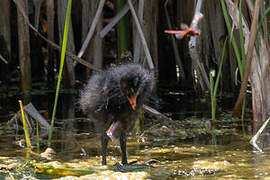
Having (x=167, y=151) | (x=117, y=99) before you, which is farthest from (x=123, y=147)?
(x=167, y=151)

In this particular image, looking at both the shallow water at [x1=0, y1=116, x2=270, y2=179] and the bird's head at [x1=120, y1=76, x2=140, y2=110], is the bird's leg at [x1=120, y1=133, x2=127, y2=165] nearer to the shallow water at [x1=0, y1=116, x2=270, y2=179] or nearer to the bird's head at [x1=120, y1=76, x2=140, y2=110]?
the shallow water at [x1=0, y1=116, x2=270, y2=179]

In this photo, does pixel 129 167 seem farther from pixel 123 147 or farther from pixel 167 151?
pixel 167 151

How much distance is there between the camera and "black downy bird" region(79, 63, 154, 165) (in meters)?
3.46

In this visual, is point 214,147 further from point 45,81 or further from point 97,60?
point 45,81

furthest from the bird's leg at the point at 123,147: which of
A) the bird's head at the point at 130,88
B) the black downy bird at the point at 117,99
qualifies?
the bird's head at the point at 130,88

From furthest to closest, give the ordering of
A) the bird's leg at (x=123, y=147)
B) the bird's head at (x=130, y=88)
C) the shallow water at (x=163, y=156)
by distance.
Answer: the bird's leg at (x=123, y=147)
the bird's head at (x=130, y=88)
the shallow water at (x=163, y=156)

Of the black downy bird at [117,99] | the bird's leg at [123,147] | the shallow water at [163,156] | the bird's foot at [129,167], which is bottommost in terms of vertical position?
the shallow water at [163,156]

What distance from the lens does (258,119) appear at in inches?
183

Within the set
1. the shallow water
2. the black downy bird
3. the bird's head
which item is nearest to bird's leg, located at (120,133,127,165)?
the black downy bird

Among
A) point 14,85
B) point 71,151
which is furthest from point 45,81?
point 71,151

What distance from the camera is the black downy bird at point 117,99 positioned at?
3455 millimetres

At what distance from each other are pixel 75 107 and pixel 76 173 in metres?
2.84

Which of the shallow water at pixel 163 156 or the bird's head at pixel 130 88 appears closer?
the shallow water at pixel 163 156

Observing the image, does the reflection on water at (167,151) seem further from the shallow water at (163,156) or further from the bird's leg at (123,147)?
the bird's leg at (123,147)
